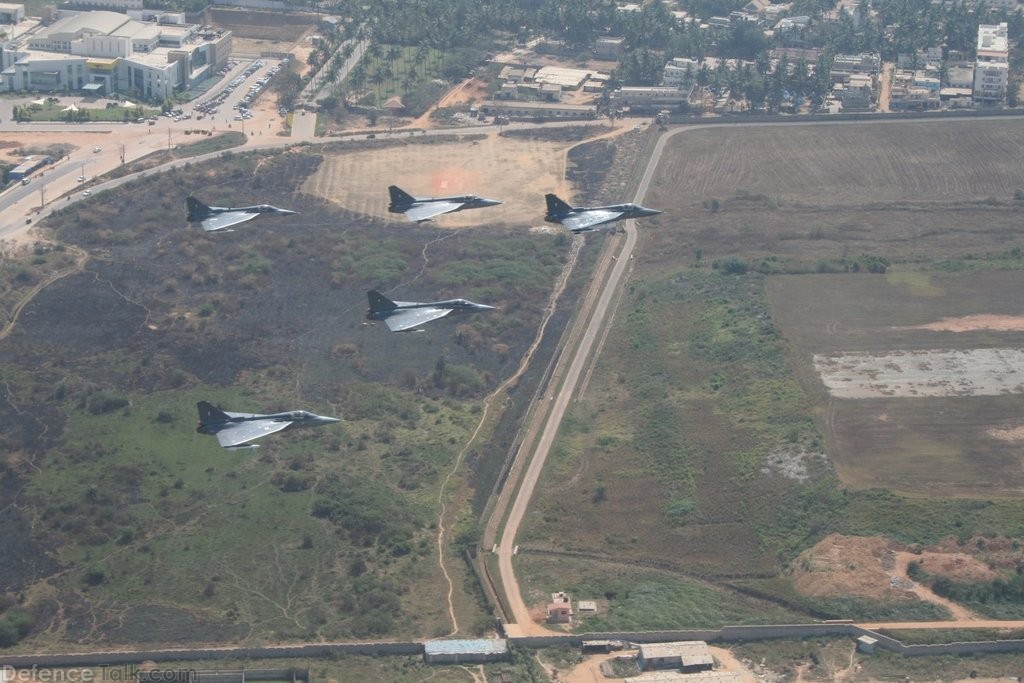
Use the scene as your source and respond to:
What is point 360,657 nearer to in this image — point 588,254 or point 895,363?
point 895,363

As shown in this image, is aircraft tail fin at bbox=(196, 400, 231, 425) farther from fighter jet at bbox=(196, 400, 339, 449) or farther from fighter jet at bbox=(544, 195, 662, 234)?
fighter jet at bbox=(544, 195, 662, 234)

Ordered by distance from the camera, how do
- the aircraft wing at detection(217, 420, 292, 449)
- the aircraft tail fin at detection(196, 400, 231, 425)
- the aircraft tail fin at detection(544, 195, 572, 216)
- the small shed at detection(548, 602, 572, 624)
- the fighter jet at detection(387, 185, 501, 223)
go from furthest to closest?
the fighter jet at detection(387, 185, 501, 223)
the aircraft tail fin at detection(544, 195, 572, 216)
the aircraft tail fin at detection(196, 400, 231, 425)
the aircraft wing at detection(217, 420, 292, 449)
the small shed at detection(548, 602, 572, 624)

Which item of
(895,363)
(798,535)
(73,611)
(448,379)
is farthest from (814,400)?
(73,611)

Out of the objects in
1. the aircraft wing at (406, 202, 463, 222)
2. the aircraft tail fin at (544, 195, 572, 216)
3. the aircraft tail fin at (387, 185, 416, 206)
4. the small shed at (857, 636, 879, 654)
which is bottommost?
the small shed at (857, 636, 879, 654)

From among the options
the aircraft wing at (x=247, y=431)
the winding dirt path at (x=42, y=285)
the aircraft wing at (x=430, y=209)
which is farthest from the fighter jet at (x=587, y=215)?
the winding dirt path at (x=42, y=285)

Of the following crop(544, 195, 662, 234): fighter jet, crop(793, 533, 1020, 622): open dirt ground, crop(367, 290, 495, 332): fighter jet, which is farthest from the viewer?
crop(544, 195, 662, 234): fighter jet

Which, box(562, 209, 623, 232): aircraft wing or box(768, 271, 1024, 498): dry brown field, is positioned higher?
box(562, 209, 623, 232): aircraft wing

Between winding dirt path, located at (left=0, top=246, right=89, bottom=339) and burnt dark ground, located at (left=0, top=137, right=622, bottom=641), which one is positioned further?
winding dirt path, located at (left=0, top=246, right=89, bottom=339)

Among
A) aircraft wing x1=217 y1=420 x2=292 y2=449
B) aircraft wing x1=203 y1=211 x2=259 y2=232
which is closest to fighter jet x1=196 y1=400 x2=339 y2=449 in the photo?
aircraft wing x1=217 y1=420 x2=292 y2=449
